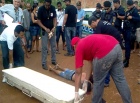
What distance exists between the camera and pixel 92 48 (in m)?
3.23

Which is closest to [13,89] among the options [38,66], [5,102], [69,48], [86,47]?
[5,102]

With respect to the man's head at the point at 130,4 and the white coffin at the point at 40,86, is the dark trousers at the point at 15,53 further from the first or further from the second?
the man's head at the point at 130,4

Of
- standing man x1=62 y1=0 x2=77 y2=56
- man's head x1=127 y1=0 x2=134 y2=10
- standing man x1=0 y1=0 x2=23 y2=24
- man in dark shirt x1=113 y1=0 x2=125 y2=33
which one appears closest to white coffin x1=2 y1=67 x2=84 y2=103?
standing man x1=0 y1=0 x2=23 y2=24

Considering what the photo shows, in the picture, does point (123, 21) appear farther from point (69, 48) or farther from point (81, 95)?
point (81, 95)

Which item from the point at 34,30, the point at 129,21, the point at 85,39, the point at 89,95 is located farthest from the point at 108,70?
the point at 34,30

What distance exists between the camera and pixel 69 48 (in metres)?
7.55

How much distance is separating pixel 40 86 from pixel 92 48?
1399mm

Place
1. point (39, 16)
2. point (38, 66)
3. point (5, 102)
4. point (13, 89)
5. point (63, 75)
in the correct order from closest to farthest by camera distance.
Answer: point (5, 102), point (13, 89), point (63, 75), point (39, 16), point (38, 66)

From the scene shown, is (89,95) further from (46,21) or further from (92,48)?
(46,21)

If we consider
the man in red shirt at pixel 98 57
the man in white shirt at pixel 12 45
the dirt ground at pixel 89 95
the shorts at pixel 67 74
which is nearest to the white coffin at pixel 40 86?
the dirt ground at pixel 89 95

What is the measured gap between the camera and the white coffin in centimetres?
366

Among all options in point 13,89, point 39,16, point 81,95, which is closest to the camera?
point 81,95

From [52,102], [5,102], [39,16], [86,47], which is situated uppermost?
[39,16]

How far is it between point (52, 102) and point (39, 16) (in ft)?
9.59
